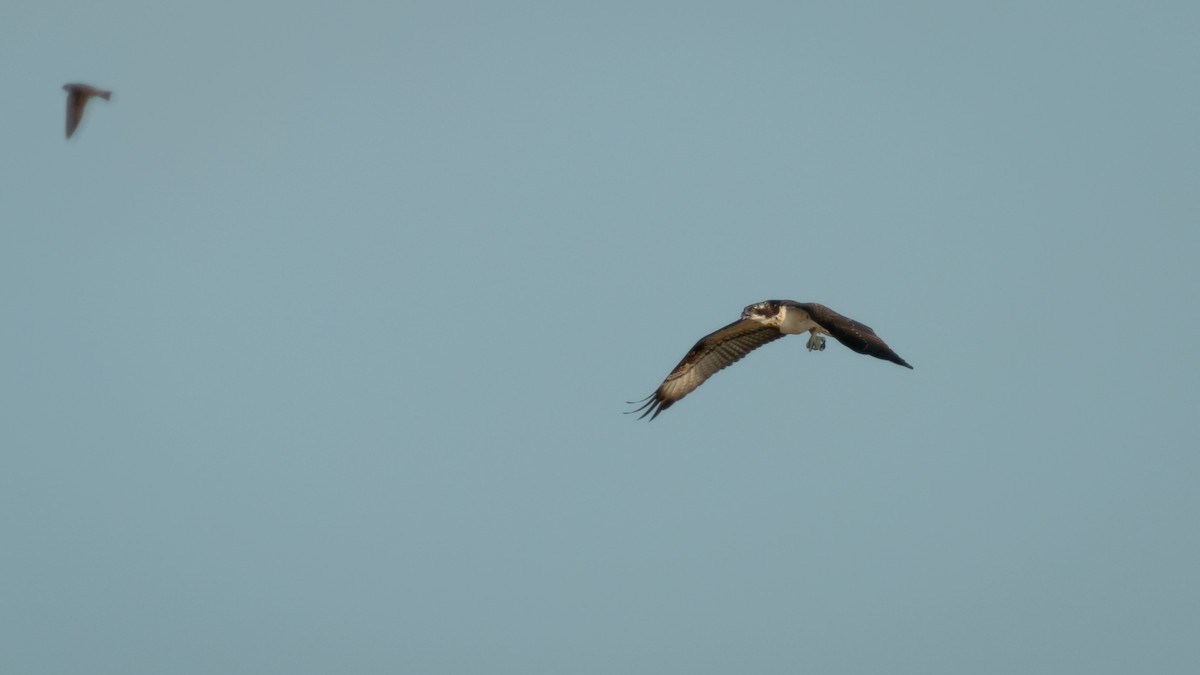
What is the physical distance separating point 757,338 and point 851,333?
2951 mm

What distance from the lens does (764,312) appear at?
104 ft

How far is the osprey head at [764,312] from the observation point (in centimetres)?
3156

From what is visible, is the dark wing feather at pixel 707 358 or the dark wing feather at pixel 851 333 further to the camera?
the dark wing feather at pixel 707 358

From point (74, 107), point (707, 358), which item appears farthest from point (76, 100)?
point (707, 358)

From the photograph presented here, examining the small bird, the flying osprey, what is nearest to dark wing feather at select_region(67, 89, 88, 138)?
the small bird

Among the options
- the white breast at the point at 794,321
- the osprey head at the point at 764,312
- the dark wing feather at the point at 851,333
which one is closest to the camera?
the dark wing feather at the point at 851,333

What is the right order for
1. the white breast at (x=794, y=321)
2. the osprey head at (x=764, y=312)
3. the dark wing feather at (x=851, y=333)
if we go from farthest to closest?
the osprey head at (x=764, y=312), the white breast at (x=794, y=321), the dark wing feather at (x=851, y=333)

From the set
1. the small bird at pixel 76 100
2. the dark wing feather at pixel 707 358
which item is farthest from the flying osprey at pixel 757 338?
the small bird at pixel 76 100

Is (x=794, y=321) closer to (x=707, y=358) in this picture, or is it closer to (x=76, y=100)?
(x=707, y=358)

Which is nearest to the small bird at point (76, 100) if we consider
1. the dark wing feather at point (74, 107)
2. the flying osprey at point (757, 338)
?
the dark wing feather at point (74, 107)

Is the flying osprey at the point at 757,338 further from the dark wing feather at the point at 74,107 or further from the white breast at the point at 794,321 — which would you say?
the dark wing feather at the point at 74,107

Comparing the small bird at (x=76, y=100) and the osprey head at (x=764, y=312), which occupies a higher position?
the small bird at (x=76, y=100)

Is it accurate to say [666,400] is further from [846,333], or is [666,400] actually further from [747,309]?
[846,333]

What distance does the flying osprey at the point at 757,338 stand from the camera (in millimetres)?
29653
